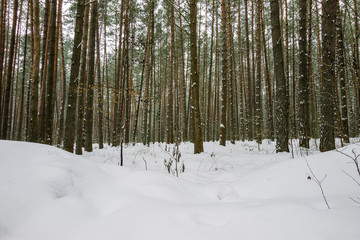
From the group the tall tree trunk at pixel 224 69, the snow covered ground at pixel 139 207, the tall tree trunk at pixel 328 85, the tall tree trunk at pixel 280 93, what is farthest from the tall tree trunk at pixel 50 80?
the tall tree trunk at pixel 328 85

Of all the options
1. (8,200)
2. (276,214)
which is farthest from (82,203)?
(276,214)

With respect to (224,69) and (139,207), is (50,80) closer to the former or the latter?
(139,207)

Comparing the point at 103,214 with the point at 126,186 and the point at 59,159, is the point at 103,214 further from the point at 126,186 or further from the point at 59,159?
the point at 59,159

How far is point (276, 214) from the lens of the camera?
1.28 metres

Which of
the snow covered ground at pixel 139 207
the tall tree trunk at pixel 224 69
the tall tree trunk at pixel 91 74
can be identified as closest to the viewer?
the snow covered ground at pixel 139 207

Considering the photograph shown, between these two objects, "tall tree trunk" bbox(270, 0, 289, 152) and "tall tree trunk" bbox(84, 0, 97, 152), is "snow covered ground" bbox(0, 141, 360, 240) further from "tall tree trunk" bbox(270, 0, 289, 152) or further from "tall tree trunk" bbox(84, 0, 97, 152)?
"tall tree trunk" bbox(84, 0, 97, 152)

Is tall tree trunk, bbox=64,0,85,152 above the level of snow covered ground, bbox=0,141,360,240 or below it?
above

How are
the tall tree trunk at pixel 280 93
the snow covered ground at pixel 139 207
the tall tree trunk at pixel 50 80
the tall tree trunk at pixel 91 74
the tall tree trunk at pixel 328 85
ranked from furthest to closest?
the tall tree trunk at pixel 91 74
the tall tree trunk at pixel 50 80
the tall tree trunk at pixel 280 93
the tall tree trunk at pixel 328 85
the snow covered ground at pixel 139 207

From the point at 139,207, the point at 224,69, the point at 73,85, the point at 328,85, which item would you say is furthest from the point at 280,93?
the point at 73,85

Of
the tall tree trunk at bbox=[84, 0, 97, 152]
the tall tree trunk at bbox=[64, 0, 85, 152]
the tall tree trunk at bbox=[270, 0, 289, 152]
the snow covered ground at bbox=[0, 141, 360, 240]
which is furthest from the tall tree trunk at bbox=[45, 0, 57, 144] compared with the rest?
the tall tree trunk at bbox=[270, 0, 289, 152]

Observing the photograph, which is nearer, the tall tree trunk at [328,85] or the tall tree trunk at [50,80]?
the tall tree trunk at [328,85]

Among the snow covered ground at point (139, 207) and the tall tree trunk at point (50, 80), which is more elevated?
the tall tree trunk at point (50, 80)

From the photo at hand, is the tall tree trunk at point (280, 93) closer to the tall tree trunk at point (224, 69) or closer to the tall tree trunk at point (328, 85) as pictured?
the tall tree trunk at point (328, 85)

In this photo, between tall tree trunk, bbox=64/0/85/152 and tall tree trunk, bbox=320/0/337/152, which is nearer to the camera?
tall tree trunk, bbox=320/0/337/152
